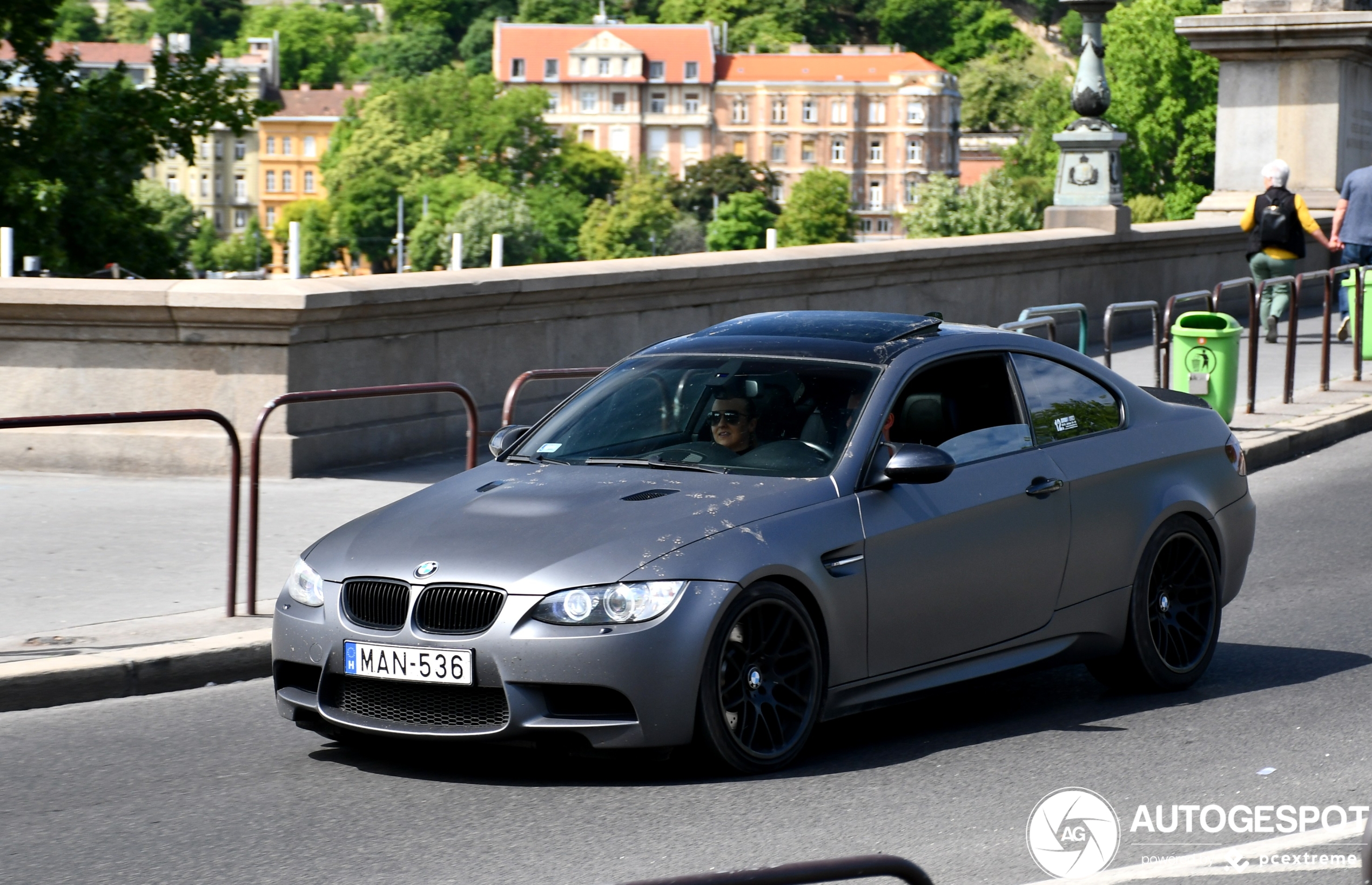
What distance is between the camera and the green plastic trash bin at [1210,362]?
45.0ft

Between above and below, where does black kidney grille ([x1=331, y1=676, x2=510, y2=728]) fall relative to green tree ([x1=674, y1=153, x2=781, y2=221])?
below

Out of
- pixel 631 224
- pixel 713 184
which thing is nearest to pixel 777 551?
pixel 631 224

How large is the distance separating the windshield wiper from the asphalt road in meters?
0.94

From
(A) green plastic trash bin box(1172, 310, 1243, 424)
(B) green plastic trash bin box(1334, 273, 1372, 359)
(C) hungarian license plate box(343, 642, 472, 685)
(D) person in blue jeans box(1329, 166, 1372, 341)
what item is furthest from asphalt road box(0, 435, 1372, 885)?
(D) person in blue jeans box(1329, 166, 1372, 341)

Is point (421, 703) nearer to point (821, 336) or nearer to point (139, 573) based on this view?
point (821, 336)

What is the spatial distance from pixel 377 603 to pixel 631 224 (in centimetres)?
17031

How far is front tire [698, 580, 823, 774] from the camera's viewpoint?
221 inches

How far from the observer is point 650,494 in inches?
236

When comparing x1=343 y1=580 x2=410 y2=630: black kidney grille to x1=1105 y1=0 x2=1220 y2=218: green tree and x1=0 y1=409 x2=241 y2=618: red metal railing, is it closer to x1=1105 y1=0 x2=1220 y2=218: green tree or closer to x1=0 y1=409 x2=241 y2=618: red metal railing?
x1=0 y1=409 x2=241 y2=618: red metal railing

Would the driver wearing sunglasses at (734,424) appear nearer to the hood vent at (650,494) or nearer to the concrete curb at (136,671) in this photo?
the hood vent at (650,494)

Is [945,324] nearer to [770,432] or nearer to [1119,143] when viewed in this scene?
[770,432]

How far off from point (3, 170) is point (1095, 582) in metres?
19.3

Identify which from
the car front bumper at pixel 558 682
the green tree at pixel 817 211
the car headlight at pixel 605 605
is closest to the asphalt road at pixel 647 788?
the car front bumper at pixel 558 682

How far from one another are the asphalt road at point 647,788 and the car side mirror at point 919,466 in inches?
31.9
